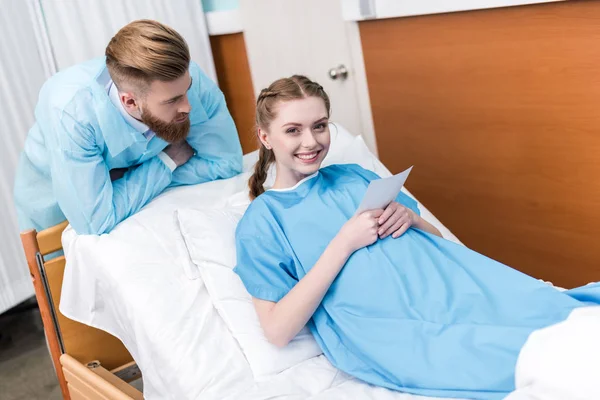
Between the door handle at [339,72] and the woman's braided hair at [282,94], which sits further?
the door handle at [339,72]

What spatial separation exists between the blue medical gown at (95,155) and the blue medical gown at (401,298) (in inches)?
14.0

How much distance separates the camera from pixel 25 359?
2.54m

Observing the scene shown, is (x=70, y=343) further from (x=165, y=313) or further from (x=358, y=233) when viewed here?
(x=358, y=233)

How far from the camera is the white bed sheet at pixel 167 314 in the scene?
1.36 m

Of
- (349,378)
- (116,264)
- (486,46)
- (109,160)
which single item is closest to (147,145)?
(109,160)

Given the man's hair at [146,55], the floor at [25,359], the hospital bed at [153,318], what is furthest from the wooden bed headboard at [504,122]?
the floor at [25,359]

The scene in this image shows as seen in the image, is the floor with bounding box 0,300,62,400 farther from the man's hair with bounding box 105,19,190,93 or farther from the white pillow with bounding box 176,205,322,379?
the man's hair with bounding box 105,19,190,93

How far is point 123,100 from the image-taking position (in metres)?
1.62

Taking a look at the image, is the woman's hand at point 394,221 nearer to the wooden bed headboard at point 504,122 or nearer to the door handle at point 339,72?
the wooden bed headboard at point 504,122

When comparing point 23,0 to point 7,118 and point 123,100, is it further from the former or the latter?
point 123,100

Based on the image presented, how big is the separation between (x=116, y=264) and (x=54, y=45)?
3.59 ft

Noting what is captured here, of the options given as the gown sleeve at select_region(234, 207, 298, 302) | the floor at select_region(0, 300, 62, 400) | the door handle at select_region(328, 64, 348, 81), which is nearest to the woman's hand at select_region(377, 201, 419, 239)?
the gown sleeve at select_region(234, 207, 298, 302)

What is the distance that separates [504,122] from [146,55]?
0.99 metres

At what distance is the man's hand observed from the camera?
1820 mm
